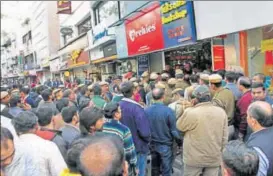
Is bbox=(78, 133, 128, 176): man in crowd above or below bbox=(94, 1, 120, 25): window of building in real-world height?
below

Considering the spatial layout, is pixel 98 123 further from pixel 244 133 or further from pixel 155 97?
pixel 244 133

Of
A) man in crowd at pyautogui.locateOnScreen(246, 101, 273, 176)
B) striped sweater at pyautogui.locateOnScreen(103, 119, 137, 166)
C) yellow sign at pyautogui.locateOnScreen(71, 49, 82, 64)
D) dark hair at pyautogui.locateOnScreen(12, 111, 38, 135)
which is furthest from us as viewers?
yellow sign at pyautogui.locateOnScreen(71, 49, 82, 64)

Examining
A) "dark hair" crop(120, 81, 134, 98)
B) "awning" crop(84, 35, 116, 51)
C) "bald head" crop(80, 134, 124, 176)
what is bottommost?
"bald head" crop(80, 134, 124, 176)

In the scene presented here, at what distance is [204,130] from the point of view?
3.90 meters

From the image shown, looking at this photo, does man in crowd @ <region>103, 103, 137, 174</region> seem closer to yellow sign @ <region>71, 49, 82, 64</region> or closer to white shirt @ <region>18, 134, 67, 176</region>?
white shirt @ <region>18, 134, 67, 176</region>

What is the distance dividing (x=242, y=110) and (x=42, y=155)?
2910mm

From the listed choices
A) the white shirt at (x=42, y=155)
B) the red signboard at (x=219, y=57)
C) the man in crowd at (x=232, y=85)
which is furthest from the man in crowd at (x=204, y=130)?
the red signboard at (x=219, y=57)

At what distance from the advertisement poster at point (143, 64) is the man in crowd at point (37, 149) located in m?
10.9

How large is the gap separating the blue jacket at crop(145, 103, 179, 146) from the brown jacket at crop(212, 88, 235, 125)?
0.67 meters

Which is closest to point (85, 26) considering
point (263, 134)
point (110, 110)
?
point (110, 110)

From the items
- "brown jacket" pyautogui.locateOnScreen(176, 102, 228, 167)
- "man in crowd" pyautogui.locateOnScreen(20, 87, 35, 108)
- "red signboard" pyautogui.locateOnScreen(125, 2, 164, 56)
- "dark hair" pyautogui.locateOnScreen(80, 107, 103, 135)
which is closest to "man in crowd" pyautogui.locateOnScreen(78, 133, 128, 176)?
"dark hair" pyautogui.locateOnScreen(80, 107, 103, 135)

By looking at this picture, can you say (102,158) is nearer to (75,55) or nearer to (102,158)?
(102,158)

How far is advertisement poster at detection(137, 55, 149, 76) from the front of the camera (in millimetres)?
13852

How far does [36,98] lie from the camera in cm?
782
